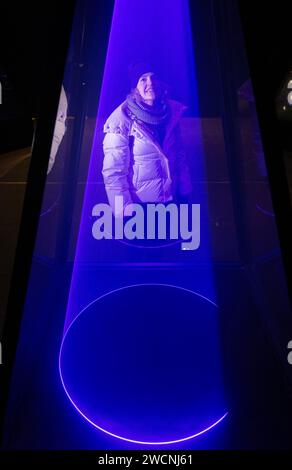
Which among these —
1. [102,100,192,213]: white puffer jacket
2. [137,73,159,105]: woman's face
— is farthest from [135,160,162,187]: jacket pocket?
[137,73,159,105]: woman's face

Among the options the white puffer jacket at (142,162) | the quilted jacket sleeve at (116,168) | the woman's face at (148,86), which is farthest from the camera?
the quilted jacket sleeve at (116,168)

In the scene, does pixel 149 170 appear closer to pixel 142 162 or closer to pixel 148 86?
pixel 142 162

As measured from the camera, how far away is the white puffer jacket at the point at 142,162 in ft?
8.96

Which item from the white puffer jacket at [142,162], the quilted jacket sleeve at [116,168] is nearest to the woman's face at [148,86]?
the white puffer jacket at [142,162]

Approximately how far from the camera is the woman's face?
2.43m

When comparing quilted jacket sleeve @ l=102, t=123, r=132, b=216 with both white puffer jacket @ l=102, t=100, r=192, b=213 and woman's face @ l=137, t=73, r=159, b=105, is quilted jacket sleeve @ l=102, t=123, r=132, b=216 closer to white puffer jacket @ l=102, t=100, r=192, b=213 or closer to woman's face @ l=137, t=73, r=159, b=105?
white puffer jacket @ l=102, t=100, r=192, b=213

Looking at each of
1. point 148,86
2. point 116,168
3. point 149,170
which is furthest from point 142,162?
point 148,86

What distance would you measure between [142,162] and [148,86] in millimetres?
509

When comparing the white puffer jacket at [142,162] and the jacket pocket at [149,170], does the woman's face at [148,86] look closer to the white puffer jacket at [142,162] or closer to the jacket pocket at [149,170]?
the white puffer jacket at [142,162]

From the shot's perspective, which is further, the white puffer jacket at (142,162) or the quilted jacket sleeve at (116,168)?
the quilted jacket sleeve at (116,168)

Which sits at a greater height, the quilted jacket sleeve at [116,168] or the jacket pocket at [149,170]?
the quilted jacket sleeve at [116,168]

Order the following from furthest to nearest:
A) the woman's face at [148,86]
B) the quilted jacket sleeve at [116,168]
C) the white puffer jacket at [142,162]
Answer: the quilted jacket sleeve at [116,168] < the white puffer jacket at [142,162] < the woman's face at [148,86]

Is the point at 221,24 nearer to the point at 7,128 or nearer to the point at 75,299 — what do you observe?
the point at 75,299

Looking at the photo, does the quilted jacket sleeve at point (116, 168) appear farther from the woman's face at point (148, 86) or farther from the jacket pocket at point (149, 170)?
the woman's face at point (148, 86)
